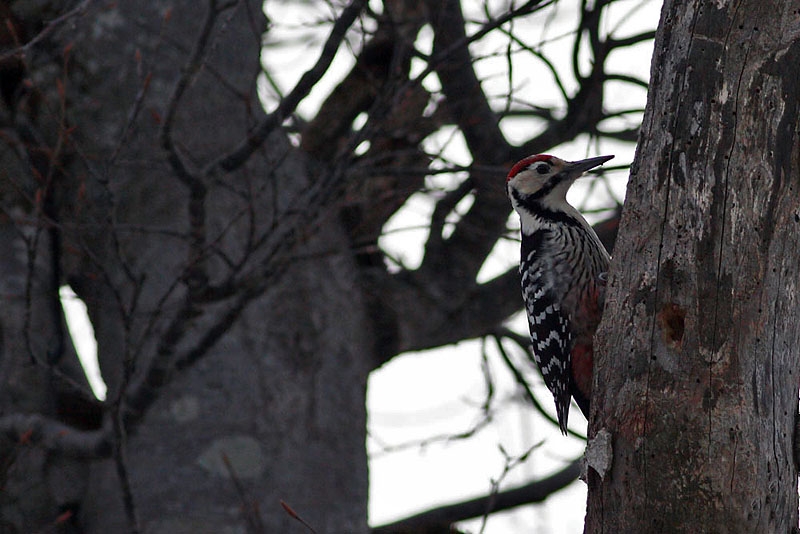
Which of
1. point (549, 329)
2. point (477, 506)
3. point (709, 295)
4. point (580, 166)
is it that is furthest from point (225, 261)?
point (477, 506)

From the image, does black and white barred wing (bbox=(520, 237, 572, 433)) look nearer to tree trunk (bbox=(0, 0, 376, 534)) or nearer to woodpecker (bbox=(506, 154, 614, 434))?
woodpecker (bbox=(506, 154, 614, 434))

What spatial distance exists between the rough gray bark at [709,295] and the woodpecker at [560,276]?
1275 mm

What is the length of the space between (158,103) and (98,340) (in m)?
1.15

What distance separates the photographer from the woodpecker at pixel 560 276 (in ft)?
12.9

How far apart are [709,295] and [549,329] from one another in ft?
5.44

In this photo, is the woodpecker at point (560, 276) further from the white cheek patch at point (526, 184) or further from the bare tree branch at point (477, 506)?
the bare tree branch at point (477, 506)

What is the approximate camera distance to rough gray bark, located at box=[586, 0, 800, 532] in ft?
7.48

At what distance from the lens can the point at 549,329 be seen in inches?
158

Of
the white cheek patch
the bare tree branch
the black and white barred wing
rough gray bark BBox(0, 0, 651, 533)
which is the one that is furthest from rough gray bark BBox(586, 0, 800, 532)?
the bare tree branch

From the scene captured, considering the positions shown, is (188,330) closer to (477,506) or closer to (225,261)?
(225,261)

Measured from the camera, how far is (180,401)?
14.0 ft

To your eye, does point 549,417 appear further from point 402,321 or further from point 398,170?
point 398,170

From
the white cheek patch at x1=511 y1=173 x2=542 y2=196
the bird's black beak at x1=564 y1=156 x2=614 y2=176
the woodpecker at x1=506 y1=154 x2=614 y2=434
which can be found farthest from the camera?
the white cheek patch at x1=511 y1=173 x2=542 y2=196

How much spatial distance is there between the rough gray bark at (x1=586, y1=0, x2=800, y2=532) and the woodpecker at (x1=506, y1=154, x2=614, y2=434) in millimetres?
1275
